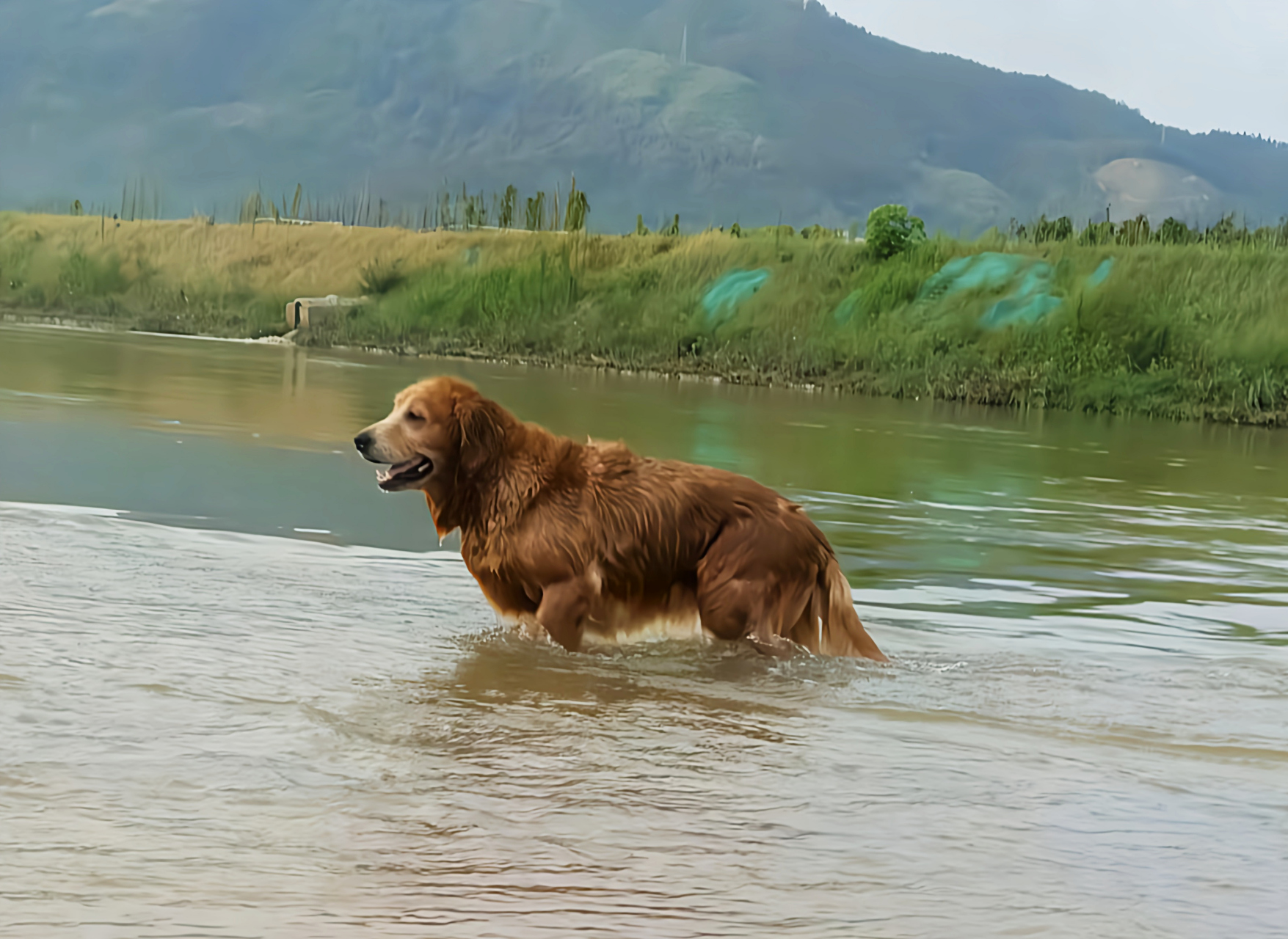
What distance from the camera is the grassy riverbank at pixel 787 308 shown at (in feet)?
94.7

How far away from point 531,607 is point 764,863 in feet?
9.49

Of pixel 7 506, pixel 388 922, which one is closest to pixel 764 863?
pixel 388 922

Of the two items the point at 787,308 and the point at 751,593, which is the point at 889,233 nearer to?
the point at 787,308

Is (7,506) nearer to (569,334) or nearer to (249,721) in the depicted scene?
(249,721)

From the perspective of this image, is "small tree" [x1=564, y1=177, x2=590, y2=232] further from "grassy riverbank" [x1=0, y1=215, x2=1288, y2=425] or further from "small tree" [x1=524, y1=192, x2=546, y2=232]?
"grassy riverbank" [x1=0, y1=215, x2=1288, y2=425]

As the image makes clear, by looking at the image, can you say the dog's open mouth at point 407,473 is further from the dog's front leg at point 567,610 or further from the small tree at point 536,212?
the small tree at point 536,212

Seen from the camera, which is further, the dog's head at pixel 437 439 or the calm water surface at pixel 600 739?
the dog's head at pixel 437 439

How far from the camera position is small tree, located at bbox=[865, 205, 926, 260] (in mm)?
37000

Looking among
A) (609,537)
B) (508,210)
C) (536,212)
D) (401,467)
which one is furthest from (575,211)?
(609,537)

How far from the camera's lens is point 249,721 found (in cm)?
547

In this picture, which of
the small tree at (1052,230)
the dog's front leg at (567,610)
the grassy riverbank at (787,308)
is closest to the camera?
the dog's front leg at (567,610)

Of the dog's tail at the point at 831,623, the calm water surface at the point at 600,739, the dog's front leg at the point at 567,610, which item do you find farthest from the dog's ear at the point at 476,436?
the dog's tail at the point at 831,623

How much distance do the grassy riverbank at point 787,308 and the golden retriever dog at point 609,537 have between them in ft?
70.3

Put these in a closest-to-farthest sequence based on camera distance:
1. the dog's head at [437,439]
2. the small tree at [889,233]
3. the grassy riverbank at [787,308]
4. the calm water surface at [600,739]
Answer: the calm water surface at [600,739]
the dog's head at [437,439]
the grassy riverbank at [787,308]
the small tree at [889,233]
